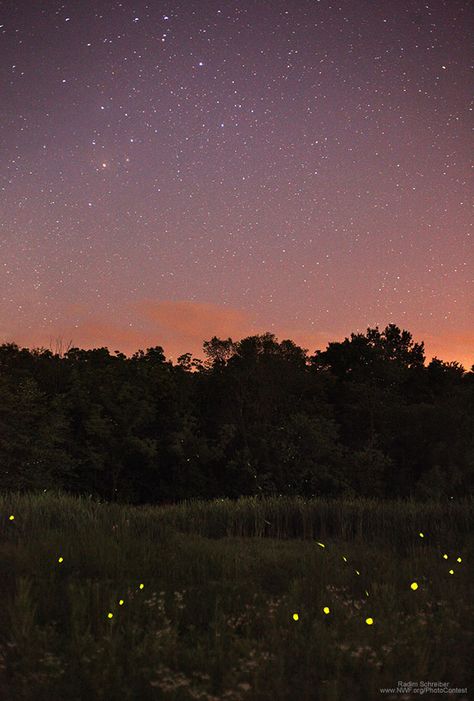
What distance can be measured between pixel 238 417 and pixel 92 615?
30.9 metres

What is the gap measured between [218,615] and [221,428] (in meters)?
29.6

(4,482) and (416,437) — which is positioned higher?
(416,437)

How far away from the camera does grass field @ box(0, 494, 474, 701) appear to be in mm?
5395

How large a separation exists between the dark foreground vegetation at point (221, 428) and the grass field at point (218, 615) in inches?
755

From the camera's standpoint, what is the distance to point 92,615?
6.81m

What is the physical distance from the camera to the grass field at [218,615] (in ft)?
17.7

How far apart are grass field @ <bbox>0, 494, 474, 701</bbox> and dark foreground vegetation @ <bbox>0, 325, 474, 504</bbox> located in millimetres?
19174

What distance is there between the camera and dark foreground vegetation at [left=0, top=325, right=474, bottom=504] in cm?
3128

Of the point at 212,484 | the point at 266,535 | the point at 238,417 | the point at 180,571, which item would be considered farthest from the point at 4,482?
the point at 180,571

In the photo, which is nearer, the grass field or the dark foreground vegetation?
the grass field

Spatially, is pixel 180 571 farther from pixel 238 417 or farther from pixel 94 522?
pixel 238 417

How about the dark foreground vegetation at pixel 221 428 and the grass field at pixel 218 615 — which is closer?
the grass field at pixel 218 615

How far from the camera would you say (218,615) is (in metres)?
6.95

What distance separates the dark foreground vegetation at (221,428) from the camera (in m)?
31.3
